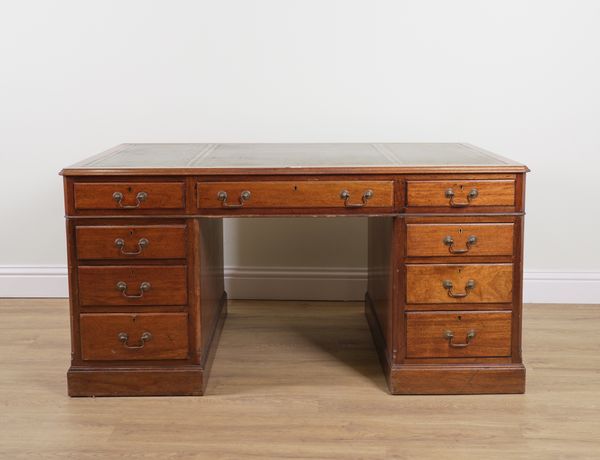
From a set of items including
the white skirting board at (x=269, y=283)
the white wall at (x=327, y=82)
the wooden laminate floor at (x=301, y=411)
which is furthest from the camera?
the white skirting board at (x=269, y=283)

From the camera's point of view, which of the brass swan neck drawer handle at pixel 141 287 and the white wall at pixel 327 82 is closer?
the brass swan neck drawer handle at pixel 141 287

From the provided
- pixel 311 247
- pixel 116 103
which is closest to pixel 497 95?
pixel 311 247

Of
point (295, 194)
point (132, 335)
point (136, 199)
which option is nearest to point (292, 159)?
point (295, 194)

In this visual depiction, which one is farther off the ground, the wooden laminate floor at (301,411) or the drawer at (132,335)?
the drawer at (132,335)

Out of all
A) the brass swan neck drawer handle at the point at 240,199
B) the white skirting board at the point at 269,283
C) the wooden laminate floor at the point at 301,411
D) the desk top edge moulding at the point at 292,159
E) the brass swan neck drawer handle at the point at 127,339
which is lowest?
the wooden laminate floor at the point at 301,411

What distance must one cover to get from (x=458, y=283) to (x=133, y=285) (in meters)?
1.08

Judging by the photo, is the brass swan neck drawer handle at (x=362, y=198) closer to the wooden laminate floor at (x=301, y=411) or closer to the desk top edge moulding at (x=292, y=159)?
the desk top edge moulding at (x=292, y=159)

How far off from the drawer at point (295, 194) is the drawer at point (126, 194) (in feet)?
0.32

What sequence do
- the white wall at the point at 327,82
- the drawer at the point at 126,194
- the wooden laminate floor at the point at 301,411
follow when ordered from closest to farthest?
the wooden laminate floor at the point at 301,411 → the drawer at the point at 126,194 → the white wall at the point at 327,82

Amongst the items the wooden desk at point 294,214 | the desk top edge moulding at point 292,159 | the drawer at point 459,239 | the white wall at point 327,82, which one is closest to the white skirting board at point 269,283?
the white wall at point 327,82

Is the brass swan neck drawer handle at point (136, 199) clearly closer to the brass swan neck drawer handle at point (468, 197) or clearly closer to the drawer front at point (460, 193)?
the drawer front at point (460, 193)

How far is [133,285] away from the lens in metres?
2.84

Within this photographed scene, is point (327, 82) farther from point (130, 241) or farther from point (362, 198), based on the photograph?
point (130, 241)

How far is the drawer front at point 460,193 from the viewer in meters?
2.79
